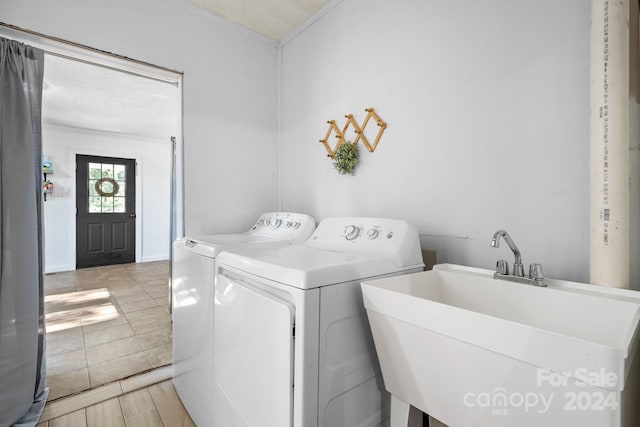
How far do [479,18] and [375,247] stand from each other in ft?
3.61

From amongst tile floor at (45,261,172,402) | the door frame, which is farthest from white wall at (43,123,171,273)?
tile floor at (45,261,172,402)

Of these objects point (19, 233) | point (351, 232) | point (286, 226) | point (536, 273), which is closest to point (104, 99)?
point (19, 233)

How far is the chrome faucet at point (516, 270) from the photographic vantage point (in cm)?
97

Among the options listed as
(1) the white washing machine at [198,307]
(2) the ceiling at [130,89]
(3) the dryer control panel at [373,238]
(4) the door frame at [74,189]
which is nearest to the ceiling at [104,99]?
(2) the ceiling at [130,89]

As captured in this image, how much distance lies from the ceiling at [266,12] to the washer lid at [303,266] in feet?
5.73

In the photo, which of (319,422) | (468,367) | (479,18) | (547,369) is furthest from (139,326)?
(479,18)

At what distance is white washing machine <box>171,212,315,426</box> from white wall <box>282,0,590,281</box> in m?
0.38

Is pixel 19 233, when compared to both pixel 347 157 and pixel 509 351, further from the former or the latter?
pixel 509 351

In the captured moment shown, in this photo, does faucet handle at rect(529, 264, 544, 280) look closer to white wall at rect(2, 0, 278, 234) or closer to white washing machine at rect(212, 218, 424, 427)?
white washing machine at rect(212, 218, 424, 427)

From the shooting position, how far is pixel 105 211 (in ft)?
17.7

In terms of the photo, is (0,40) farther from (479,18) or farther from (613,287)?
(613,287)

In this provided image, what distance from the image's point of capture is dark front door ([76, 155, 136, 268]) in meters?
5.15

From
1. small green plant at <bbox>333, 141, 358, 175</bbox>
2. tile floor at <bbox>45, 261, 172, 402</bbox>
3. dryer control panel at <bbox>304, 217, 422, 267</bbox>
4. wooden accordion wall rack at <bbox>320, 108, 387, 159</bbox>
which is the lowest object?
tile floor at <bbox>45, 261, 172, 402</bbox>

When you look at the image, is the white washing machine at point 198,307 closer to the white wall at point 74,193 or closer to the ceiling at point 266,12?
the ceiling at point 266,12
